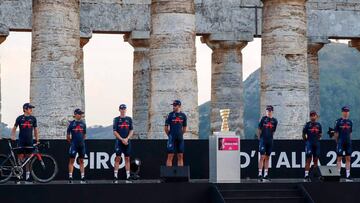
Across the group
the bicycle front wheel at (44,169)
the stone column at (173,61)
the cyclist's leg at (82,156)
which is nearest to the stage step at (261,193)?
the cyclist's leg at (82,156)

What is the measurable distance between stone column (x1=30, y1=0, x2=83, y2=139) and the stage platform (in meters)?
9.67

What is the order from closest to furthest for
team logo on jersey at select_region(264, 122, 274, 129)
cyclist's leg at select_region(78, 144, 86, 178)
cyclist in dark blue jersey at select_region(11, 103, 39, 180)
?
cyclist in dark blue jersey at select_region(11, 103, 39, 180)
cyclist's leg at select_region(78, 144, 86, 178)
team logo on jersey at select_region(264, 122, 274, 129)

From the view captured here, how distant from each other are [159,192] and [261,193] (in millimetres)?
3044

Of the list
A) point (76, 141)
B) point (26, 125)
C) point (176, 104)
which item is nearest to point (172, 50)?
point (176, 104)

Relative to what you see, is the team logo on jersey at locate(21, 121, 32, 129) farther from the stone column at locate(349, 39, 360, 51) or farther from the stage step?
the stone column at locate(349, 39, 360, 51)

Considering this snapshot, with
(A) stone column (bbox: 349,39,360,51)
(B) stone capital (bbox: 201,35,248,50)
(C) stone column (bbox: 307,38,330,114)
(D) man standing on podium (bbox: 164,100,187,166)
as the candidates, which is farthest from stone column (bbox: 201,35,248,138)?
(D) man standing on podium (bbox: 164,100,187,166)

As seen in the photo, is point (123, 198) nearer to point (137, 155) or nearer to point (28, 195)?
point (28, 195)

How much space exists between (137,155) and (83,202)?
603 centimetres

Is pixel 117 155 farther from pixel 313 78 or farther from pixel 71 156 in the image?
pixel 313 78

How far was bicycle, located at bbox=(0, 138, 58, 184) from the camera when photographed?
34156 mm

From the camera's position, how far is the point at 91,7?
53875mm

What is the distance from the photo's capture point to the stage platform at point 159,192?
3184 centimetres

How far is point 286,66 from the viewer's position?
46156 millimetres

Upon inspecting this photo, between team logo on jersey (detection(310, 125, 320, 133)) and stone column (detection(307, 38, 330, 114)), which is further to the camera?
stone column (detection(307, 38, 330, 114))
